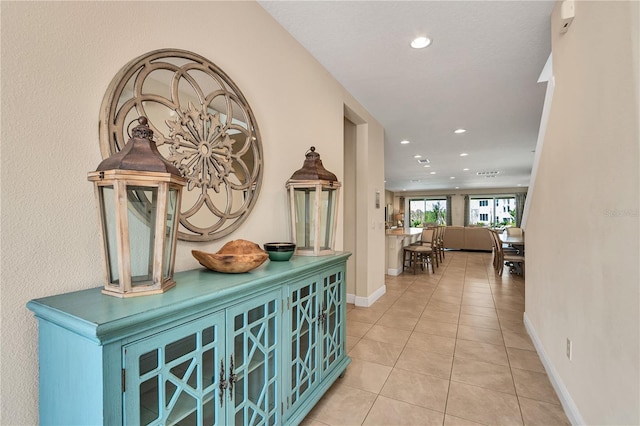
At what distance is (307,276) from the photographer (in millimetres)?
1758

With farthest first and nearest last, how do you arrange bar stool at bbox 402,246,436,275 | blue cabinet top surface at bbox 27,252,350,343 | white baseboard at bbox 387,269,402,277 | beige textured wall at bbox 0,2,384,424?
bar stool at bbox 402,246,436,275 < white baseboard at bbox 387,269,402,277 < beige textured wall at bbox 0,2,384,424 < blue cabinet top surface at bbox 27,252,350,343

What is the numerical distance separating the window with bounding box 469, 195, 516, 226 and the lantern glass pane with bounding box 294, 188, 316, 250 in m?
13.2

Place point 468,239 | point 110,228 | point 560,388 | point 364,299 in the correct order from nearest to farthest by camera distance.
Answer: point 110,228 → point 560,388 → point 364,299 → point 468,239

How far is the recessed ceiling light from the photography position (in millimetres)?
2369

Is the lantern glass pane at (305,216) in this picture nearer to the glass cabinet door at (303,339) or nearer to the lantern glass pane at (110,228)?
the glass cabinet door at (303,339)

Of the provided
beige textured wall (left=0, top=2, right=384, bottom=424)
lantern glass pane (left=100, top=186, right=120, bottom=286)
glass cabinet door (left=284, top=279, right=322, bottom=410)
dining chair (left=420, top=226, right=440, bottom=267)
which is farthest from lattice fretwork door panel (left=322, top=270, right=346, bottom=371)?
dining chair (left=420, top=226, right=440, bottom=267)

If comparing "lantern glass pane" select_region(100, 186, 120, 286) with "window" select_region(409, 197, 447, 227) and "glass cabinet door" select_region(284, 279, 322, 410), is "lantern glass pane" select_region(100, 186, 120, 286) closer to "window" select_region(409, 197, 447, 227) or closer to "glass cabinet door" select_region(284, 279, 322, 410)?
"glass cabinet door" select_region(284, 279, 322, 410)

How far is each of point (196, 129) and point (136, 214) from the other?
0.67 metres

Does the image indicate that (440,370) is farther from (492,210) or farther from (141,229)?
(492,210)

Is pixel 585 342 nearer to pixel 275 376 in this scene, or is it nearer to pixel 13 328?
pixel 275 376

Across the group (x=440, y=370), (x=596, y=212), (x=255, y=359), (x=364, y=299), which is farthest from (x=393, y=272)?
(x=255, y=359)

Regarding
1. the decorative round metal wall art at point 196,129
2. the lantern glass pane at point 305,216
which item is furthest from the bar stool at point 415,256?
the decorative round metal wall art at point 196,129

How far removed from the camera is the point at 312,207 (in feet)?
7.01

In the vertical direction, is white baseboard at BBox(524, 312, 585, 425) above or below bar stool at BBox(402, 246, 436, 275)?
below
